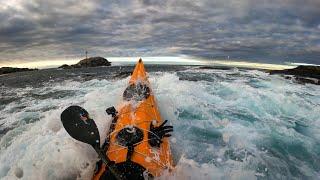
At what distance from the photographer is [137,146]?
5516mm

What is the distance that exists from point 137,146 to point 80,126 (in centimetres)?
111

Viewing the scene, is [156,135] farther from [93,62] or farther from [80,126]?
[93,62]

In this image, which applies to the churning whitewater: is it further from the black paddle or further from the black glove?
the black paddle

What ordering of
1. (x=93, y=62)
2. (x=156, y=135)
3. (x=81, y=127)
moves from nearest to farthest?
(x=81, y=127)
(x=156, y=135)
(x=93, y=62)

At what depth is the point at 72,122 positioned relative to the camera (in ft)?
17.8

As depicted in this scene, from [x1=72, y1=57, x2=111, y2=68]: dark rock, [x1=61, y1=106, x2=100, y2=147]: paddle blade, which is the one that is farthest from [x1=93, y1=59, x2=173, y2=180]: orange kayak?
[x1=72, y1=57, x2=111, y2=68]: dark rock

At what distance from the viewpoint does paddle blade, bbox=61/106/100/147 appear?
5059 millimetres

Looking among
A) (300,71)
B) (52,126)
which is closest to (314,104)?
(52,126)

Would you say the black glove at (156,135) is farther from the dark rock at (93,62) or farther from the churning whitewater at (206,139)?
the dark rock at (93,62)

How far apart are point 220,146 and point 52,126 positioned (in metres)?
4.81

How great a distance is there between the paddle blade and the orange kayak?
49cm

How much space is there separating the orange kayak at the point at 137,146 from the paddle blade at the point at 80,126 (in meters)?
0.49

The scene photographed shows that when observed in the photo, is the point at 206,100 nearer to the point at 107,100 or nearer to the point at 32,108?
the point at 107,100

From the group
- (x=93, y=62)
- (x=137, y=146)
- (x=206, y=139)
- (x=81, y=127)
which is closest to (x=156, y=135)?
(x=137, y=146)
